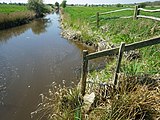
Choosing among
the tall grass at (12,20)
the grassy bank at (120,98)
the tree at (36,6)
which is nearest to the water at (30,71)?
the grassy bank at (120,98)

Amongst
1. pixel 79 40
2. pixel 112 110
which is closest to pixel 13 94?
pixel 112 110

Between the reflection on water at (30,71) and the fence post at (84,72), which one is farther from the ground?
the fence post at (84,72)

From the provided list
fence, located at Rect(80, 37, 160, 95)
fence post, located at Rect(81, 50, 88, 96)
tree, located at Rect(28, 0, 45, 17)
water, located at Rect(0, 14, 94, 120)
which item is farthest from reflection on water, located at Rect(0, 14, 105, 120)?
tree, located at Rect(28, 0, 45, 17)

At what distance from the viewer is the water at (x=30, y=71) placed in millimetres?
7336

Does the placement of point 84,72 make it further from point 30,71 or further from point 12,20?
point 12,20

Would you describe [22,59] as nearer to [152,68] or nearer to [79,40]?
[79,40]

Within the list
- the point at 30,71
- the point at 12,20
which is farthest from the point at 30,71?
the point at 12,20

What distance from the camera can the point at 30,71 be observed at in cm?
1048

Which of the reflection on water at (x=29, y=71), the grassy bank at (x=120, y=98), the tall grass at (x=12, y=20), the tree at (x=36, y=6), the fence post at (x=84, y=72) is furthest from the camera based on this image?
the tree at (x=36, y=6)

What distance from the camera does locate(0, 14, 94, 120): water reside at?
7336mm

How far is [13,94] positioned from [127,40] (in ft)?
17.7

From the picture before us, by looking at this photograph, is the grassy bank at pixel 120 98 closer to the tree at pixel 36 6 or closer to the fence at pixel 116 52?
the fence at pixel 116 52

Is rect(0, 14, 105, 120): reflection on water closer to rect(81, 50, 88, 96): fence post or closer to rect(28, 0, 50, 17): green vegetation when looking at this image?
rect(81, 50, 88, 96): fence post

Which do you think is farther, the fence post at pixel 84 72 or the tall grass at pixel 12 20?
the tall grass at pixel 12 20
